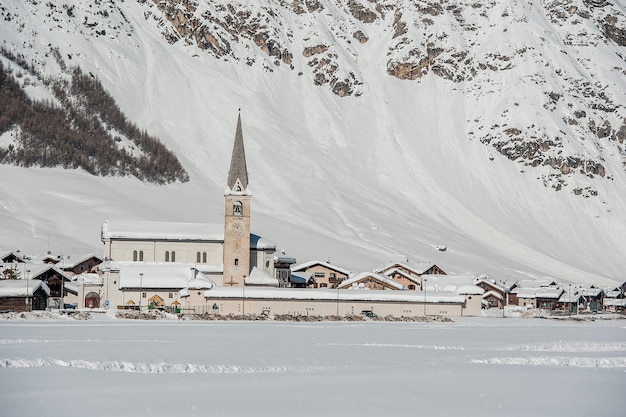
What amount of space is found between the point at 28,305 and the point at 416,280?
200 feet

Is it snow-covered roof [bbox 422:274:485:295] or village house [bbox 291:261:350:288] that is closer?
snow-covered roof [bbox 422:274:485:295]

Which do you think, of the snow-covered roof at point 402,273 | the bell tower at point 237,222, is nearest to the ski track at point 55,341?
the bell tower at point 237,222

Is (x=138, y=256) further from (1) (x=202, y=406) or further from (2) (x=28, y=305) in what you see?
(1) (x=202, y=406)

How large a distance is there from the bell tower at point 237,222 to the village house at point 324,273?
26421 mm

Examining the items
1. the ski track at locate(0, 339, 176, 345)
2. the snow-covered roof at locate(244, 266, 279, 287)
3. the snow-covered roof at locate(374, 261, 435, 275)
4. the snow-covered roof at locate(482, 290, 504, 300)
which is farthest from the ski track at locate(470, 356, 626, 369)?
the snow-covered roof at locate(482, 290, 504, 300)

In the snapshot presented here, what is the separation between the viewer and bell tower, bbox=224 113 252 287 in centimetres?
11219

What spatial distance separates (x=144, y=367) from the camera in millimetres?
37625

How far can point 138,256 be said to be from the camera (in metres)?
116

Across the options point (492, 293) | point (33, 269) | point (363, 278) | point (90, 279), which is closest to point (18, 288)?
point (90, 279)

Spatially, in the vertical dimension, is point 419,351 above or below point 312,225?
below

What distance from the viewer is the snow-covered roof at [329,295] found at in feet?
322

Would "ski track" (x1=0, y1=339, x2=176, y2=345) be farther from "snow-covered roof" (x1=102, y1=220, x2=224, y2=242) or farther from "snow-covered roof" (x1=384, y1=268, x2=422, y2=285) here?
"snow-covered roof" (x1=384, y1=268, x2=422, y2=285)

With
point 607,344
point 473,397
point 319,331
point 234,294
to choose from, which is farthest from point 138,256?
point 473,397

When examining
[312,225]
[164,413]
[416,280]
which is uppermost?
[312,225]
